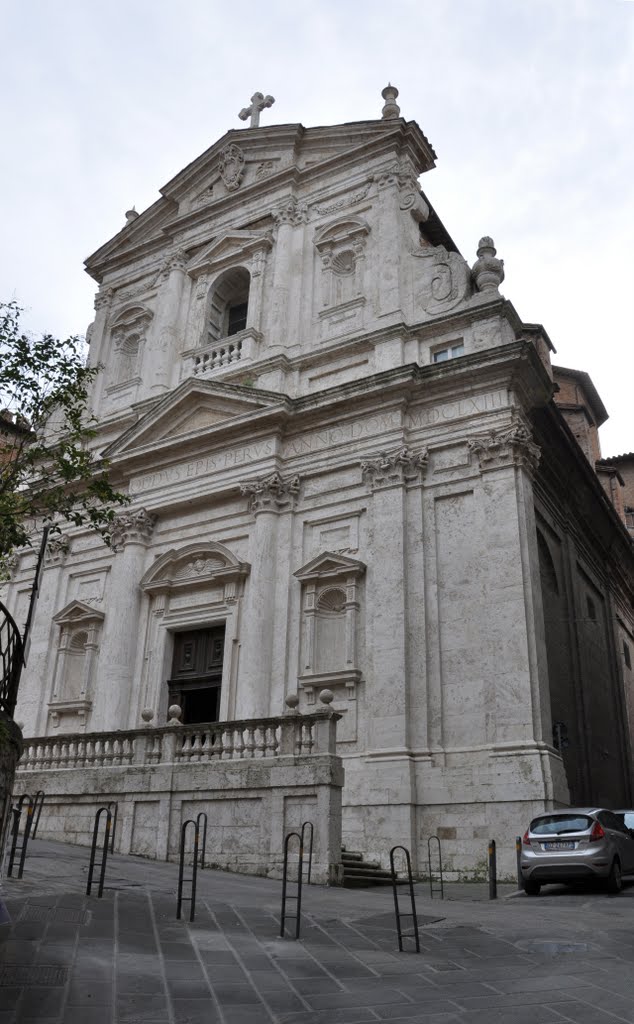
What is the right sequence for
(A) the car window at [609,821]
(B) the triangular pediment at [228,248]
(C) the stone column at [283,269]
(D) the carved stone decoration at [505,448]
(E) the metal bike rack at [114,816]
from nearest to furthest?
(A) the car window at [609,821] → (E) the metal bike rack at [114,816] → (D) the carved stone decoration at [505,448] → (C) the stone column at [283,269] → (B) the triangular pediment at [228,248]

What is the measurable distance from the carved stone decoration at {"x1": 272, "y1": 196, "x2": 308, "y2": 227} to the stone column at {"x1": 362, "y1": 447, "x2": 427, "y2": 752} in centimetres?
890

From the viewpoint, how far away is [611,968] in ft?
23.4

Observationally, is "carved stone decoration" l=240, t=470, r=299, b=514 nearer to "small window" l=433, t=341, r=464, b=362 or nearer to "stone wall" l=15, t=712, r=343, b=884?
"small window" l=433, t=341, r=464, b=362

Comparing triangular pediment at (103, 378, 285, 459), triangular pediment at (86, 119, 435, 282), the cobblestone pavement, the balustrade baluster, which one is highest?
triangular pediment at (86, 119, 435, 282)

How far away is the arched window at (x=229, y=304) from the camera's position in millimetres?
26016

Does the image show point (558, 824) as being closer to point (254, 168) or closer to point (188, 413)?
point (188, 413)

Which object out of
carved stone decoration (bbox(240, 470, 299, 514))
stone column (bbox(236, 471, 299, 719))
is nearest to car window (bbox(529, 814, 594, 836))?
stone column (bbox(236, 471, 299, 719))

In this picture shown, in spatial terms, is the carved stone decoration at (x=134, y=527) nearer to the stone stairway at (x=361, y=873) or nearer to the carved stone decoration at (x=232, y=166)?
the stone stairway at (x=361, y=873)

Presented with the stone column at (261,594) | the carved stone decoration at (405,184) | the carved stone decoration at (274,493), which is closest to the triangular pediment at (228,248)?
the carved stone decoration at (405,184)

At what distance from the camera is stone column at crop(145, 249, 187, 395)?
25141mm

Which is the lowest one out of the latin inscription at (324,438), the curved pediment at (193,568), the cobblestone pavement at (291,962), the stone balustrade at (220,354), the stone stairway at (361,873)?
the cobblestone pavement at (291,962)

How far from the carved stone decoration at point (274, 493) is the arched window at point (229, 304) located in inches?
265

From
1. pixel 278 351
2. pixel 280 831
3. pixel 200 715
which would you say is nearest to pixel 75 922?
pixel 280 831

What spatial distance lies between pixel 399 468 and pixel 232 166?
13129 millimetres
